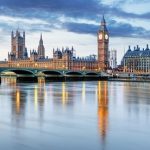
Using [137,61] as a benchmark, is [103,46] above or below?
above

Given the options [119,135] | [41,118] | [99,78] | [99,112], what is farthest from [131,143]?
[99,78]

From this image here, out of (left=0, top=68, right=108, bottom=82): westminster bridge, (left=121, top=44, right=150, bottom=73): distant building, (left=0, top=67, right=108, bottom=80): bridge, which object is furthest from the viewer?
(left=121, top=44, right=150, bottom=73): distant building

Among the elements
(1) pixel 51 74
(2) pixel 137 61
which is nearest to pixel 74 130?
(1) pixel 51 74

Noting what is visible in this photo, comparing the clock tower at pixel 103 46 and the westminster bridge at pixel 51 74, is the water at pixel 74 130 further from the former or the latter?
the clock tower at pixel 103 46

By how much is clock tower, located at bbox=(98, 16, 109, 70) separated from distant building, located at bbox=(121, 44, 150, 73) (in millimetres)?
9801

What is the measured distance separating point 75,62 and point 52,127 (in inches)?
6093

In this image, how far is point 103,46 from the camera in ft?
602

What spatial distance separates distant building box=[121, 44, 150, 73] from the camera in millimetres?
173750

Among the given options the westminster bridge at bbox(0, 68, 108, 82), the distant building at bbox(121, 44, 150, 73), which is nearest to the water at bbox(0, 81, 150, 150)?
the westminster bridge at bbox(0, 68, 108, 82)

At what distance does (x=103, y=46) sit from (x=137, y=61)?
18154 millimetres

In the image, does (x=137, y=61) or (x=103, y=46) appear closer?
(x=137, y=61)

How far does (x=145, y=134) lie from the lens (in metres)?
17.5

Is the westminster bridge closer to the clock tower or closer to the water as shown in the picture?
the clock tower

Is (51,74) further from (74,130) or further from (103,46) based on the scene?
(74,130)
